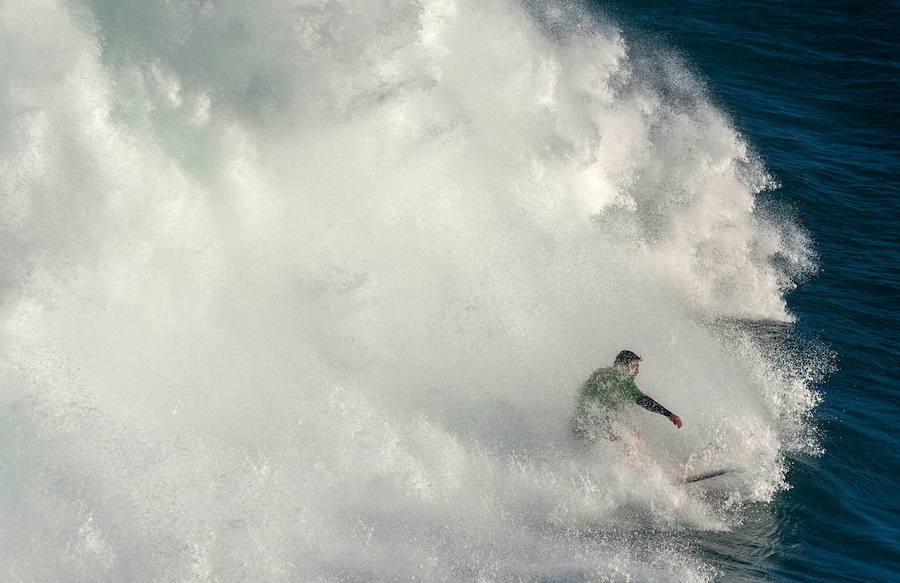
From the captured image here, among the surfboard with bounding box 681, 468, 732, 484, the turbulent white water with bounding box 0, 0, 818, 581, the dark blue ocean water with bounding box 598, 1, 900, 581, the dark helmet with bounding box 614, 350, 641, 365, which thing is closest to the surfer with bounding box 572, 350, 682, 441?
the dark helmet with bounding box 614, 350, 641, 365

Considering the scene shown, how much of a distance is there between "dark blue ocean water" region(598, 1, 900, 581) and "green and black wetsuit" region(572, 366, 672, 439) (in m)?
1.76

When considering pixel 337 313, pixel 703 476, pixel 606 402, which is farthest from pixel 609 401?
pixel 337 313

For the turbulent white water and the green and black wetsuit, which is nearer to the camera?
the turbulent white water

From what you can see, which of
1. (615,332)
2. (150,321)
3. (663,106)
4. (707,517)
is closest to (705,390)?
(615,332)

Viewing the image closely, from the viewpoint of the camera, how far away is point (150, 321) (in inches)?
409

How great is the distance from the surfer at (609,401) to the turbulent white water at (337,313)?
31 centimetres

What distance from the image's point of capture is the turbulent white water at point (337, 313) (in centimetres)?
888

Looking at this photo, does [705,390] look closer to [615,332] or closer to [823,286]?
[615,332]

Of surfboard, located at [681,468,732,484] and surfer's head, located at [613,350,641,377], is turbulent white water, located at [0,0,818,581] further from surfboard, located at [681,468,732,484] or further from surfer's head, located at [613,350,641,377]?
surfer's head, located at [613,350,641,377]

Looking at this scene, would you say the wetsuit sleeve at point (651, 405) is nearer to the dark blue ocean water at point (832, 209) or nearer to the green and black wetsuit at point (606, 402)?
the green and black wetsuit at point (606, 402)

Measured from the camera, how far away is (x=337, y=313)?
1116 centimetres

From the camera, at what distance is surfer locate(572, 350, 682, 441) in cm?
1023

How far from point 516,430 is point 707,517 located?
8.16ft

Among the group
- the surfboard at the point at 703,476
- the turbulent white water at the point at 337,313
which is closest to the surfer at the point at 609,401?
the turbulent white water at the point at 337,313
